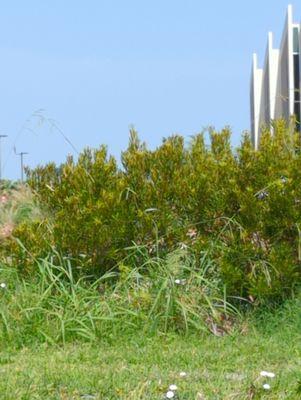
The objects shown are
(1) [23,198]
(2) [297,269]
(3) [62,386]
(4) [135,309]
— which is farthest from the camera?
(1) [23,198]

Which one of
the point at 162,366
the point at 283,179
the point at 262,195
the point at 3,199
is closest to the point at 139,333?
the point at 162,366

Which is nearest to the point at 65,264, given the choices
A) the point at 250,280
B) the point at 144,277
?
the point at 144,277

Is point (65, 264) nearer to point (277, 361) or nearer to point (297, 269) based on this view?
point (297, 269)

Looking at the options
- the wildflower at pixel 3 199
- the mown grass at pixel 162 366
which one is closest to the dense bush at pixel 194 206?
the mown grass at pixel 162 366

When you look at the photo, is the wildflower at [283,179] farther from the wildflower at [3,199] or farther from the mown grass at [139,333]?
the wildflower at [3,199]

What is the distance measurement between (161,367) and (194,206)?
2.76 m

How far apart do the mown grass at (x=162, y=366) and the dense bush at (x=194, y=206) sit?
0.80 metres

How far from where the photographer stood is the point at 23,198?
40.8 ft

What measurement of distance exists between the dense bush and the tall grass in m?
0.18

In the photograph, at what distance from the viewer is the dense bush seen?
351 inches

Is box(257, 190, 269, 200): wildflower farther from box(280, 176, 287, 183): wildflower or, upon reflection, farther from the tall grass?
the tall grass

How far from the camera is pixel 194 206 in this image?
29.9 ft

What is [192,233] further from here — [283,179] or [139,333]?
[139,333]

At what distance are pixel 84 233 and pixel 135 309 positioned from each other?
3.90 ft
